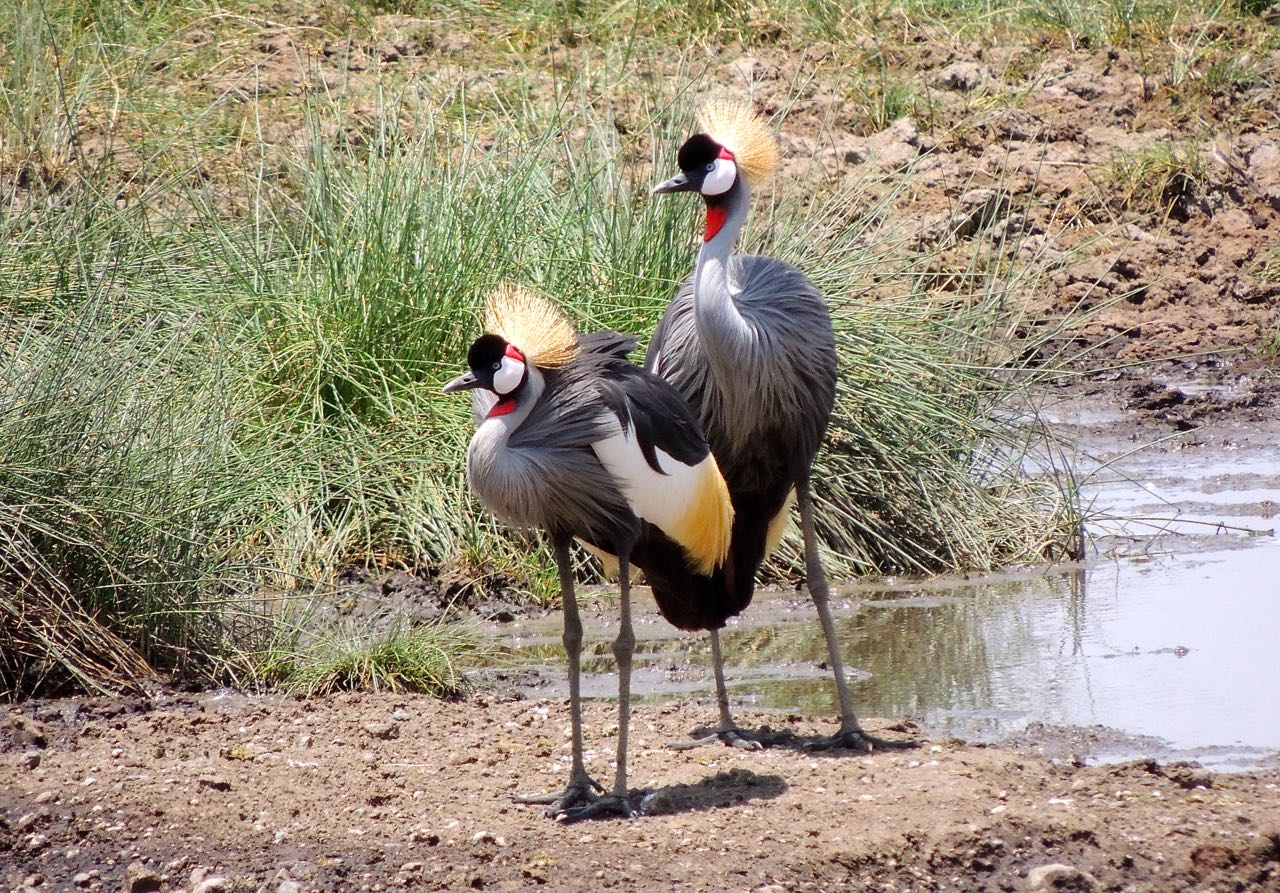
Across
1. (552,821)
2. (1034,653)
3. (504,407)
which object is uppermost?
(504,407)

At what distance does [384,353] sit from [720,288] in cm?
260

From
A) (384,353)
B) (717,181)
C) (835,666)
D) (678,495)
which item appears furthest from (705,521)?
(384,353)

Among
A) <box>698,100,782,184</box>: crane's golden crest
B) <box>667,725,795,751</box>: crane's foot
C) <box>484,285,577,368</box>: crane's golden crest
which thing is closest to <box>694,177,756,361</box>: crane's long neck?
<box>698,100,782,184</box>: crane's golden crest

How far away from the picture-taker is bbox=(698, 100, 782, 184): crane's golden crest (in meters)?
Answer: 5.87

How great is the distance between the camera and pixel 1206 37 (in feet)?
42.2

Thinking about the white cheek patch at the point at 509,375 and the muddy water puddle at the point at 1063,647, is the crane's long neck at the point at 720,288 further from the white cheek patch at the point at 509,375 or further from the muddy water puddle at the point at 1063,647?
the muddy water puddle at the point at 1063,647

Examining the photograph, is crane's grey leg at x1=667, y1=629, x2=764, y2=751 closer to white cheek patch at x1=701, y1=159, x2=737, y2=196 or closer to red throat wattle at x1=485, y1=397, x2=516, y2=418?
red throat wattle at x1=485, y1=397, x2=516, y2=418

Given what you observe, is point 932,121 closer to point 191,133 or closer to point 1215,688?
point 191,133

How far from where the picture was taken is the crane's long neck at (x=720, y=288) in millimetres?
5660

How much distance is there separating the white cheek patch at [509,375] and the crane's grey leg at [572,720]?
19.0 inches

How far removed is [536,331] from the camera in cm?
493

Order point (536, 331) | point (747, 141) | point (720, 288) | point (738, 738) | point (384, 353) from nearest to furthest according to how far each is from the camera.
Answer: point (536, 331) → point (738, 738) → point (720, 288) → point (747, 141) → point (384, 353)

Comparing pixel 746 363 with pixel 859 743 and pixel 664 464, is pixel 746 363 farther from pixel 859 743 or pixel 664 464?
pixel 859 743

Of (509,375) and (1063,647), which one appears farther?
(1063,647)
